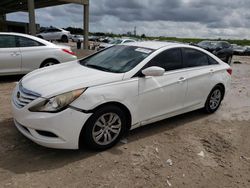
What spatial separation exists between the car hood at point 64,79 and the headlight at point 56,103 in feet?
0.22

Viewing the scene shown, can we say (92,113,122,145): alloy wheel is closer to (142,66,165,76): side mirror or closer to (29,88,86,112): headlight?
(29,88,86,112): headlight

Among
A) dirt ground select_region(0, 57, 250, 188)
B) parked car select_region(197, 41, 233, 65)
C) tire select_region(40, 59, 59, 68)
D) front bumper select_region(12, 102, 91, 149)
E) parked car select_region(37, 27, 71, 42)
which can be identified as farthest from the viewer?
parked car select_region(37, 27, 71, 42)

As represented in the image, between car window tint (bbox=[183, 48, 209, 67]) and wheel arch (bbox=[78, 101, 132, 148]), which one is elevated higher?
car window tint (bbox=[183, 48, 209, 67])

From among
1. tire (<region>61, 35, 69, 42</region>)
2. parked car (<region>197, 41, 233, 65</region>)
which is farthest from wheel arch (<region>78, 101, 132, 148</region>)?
tire (<region>61, 35, 69, 42</region>)

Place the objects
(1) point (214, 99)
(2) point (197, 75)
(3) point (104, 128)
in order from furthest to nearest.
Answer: (1) point (214, 99), (2) point (197, 75), (3) point (104, 128)

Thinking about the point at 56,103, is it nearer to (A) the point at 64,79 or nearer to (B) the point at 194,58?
(A) the point at 64,79

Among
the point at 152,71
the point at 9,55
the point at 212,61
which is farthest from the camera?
the point at 9,55

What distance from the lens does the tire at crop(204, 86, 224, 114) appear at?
535 cm

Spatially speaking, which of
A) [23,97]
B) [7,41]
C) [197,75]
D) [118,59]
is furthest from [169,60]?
[7,41]

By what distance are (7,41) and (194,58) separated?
17.0 feet

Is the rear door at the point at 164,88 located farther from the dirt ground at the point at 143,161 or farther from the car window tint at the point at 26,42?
the car window tint at the point at 26,42

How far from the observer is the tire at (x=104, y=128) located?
134 inches

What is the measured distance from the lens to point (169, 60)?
4.49 metres

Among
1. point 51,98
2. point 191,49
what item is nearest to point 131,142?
point 51,98
